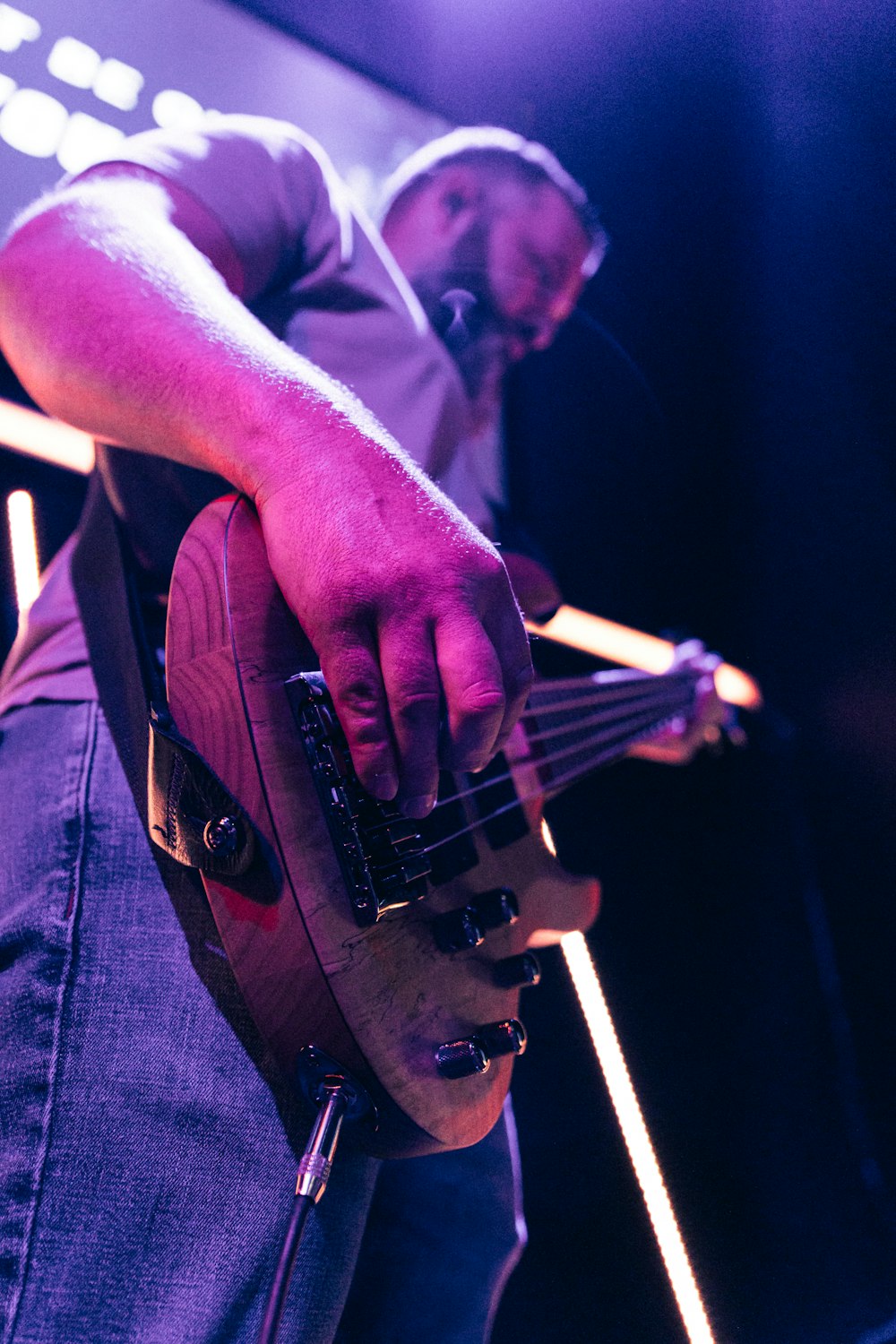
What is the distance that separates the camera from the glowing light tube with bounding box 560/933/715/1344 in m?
1.15

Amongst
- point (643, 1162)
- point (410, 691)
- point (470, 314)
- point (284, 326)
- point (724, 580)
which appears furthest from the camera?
point (724, 580)

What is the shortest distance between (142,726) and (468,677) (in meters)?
0.30

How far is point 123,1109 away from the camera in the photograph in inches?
22.6

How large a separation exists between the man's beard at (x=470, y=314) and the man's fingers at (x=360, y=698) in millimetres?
1138

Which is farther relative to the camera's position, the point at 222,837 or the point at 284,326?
the point at 284,326

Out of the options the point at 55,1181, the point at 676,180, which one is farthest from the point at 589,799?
the point at 676,180

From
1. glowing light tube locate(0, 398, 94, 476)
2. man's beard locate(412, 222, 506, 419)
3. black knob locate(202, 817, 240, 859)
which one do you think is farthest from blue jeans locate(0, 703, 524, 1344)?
man's beard locate(412, 222, 506, 419)

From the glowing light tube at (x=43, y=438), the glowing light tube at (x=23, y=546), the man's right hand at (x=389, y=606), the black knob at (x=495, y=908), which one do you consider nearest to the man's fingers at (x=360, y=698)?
the man's right hand at (x=389, y=606)

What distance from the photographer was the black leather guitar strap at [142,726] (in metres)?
0.55

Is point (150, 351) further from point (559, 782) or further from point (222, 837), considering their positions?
point (559, 782)

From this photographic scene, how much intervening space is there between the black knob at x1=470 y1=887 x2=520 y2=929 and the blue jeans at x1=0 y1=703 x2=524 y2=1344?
9.1 inches

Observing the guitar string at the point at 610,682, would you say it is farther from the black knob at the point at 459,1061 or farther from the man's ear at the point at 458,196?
the man's ear at the point at 458,196

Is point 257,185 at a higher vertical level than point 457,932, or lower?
higher

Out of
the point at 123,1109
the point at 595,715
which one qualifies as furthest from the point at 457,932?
the point at 595,715
